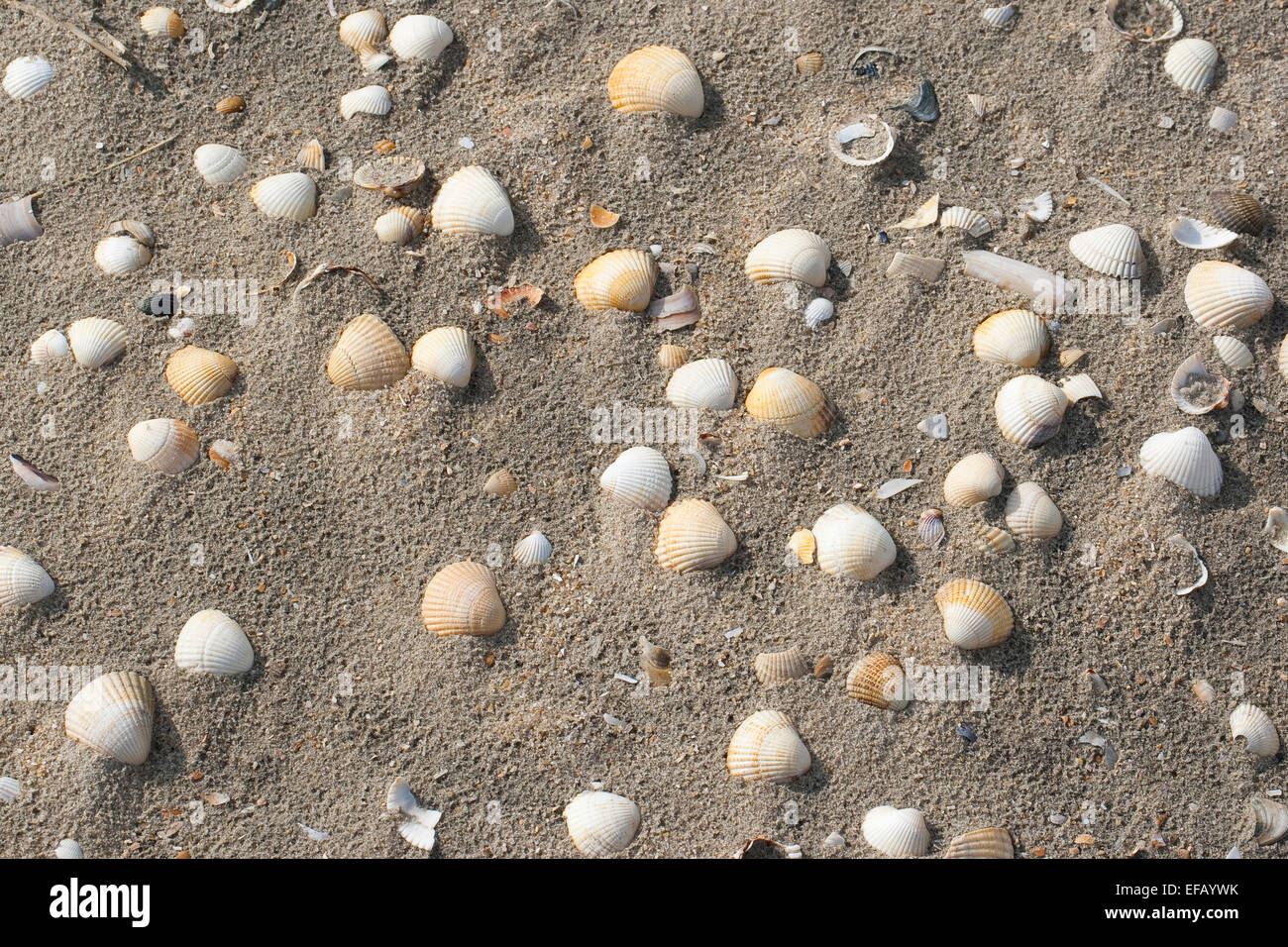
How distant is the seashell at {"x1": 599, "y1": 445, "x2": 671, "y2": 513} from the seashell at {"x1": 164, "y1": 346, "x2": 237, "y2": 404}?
1.13m

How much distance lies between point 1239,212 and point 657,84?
1.74 m

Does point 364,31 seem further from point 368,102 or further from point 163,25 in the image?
point 163,25

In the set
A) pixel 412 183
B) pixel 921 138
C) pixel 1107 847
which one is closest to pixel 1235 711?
pixel 1107 847

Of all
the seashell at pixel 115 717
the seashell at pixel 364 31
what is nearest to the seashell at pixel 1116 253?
the seashell at pixel 364 31

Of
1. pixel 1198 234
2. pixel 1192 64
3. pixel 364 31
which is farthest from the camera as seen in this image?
pixel 364 31

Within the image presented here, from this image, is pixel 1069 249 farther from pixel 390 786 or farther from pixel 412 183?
pixel 390 786

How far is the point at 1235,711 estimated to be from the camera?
2.66m

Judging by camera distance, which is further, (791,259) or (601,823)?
(791,259)

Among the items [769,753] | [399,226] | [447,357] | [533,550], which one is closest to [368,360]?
[447,357]

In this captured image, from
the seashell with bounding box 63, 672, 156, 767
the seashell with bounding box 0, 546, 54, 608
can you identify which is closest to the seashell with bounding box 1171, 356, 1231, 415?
the seashell with bounding box 63, 672, 156, 767

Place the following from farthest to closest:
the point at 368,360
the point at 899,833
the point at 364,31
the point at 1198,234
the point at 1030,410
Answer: the point at 364,31 < the point at 1198,234 < the point at 368,360 < the point at 1030,410 < the point at 899,833

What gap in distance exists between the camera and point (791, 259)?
2910 mm

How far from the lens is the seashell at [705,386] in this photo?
2869mm

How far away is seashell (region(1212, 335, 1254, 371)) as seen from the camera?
2.86 m
